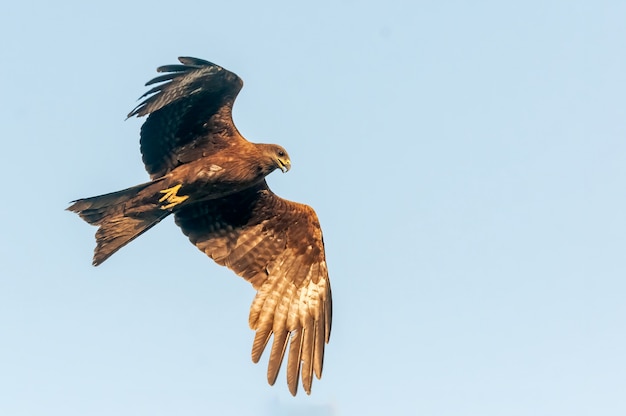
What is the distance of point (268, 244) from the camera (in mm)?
14812

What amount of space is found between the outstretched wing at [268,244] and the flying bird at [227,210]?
16mm

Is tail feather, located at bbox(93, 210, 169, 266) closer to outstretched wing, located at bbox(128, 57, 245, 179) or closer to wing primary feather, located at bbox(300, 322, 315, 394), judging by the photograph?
outstretched wing, located at bbox(128, 57, 245, 179)

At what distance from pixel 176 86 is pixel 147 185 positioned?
4.95ft

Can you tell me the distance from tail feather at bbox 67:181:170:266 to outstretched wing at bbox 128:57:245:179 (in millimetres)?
627

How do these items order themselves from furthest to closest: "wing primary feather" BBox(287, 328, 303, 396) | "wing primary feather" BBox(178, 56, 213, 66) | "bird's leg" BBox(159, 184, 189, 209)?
"bird's leg" BBox(159, 184, 189, 209) < "wing primary feather" BBox(287, 328, 303, 396) < "wing primary feather" BBox(178, 56, 213, 66)

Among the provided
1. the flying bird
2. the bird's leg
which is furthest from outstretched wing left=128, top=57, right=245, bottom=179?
the bird's leg

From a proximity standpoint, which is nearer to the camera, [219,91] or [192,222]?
[219,91]

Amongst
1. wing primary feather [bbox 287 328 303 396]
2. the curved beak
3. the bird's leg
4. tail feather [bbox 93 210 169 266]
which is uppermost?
the curved beak

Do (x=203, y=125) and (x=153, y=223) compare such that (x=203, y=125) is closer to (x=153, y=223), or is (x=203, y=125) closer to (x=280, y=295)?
(x=153, y=223)

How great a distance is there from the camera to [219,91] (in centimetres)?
1318

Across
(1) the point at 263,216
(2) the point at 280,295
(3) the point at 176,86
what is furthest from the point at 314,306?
(3) the point at 176,86

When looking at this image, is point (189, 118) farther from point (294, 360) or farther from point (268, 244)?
point (294, 360)

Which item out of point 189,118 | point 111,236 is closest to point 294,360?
point 111,236

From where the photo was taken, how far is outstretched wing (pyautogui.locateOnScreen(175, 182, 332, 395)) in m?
14.4
